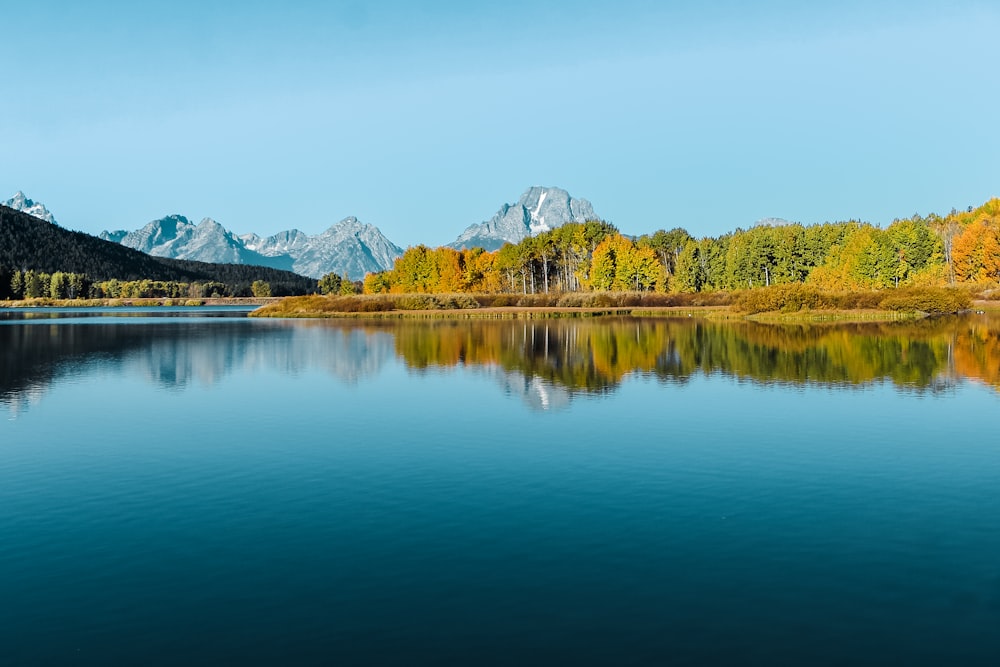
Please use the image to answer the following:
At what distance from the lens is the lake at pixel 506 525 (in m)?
12.0

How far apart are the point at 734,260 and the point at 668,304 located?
26.6 m

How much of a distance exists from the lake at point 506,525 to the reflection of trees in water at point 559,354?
3.06m

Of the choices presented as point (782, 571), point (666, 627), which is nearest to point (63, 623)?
point (666, 627)

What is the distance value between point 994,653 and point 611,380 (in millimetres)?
32183

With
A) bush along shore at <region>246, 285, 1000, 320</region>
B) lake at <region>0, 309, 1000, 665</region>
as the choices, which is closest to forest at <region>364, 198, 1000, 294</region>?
bush along shore at <region>246, 285, 1000, 320</region>

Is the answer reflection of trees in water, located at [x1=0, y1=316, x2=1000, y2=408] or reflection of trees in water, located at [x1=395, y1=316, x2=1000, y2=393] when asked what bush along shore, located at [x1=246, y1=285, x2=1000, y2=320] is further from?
reflection of trees in water, located at [x1=395, y1=316, x2=1000, y2=393]

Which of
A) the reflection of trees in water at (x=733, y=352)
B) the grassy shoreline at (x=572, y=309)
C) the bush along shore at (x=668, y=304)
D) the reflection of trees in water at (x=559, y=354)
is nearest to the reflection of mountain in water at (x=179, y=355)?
the reflection of trees in water at (x=559, y=354)

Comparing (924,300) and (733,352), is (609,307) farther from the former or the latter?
(733,352)

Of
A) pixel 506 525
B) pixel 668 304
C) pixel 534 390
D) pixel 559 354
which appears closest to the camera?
pixel 506 525

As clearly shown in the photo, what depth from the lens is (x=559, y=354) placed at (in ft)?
192

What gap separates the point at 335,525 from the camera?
17531 millimetres

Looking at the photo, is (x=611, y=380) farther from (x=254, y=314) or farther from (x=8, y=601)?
(x=254, y=314)

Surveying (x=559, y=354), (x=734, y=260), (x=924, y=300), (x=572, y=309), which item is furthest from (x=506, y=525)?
(x=734, y=260)

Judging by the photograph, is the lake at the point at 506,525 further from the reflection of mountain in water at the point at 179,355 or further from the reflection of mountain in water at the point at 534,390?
the reflection of mountain in water at the point at 179,355
